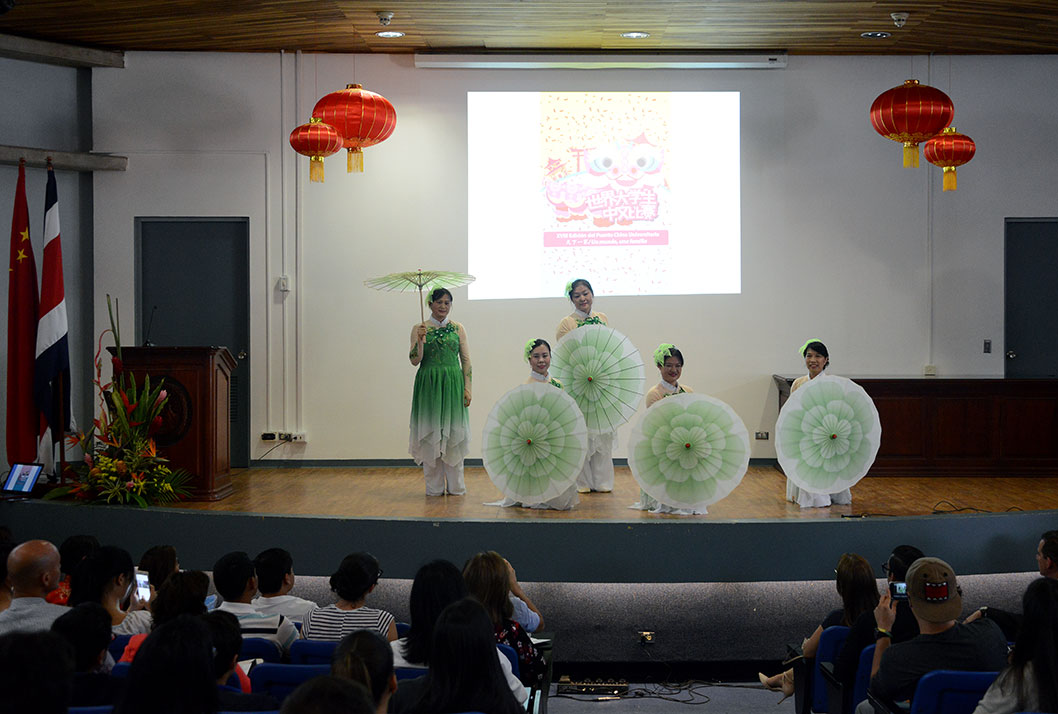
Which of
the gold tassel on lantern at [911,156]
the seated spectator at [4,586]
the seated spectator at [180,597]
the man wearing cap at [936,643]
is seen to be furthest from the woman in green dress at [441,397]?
the man wearing cap at [936,643]

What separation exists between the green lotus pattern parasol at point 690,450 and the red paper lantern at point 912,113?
2.47 metres

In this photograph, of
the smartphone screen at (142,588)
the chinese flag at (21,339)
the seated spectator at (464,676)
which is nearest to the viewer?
the seated spectator at (464,676)

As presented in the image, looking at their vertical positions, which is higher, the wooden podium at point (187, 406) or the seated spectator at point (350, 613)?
the wooden podium at point (187, 406)

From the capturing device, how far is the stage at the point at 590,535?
5.50 meters

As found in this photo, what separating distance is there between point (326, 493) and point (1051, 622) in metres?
5.04

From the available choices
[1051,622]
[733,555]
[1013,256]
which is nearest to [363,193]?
[733,555]

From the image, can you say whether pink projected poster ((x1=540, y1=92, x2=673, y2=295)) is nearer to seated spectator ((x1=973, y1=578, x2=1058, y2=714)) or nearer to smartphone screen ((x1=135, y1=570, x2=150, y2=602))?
smartphone screen ((x1=135, y1=570, x2=150, y2=602))

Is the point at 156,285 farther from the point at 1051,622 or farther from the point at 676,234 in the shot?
the point at 1051,622

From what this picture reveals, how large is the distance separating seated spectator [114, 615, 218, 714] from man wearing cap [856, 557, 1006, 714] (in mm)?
2002

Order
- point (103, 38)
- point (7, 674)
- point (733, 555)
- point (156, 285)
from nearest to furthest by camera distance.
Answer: point (7, 674), point (733, 555), point (103, 38), point (156, 285)

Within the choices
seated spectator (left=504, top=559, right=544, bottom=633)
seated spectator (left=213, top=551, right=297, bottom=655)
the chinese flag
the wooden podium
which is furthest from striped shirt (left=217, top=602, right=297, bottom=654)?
the chinese flag

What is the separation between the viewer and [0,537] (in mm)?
4070

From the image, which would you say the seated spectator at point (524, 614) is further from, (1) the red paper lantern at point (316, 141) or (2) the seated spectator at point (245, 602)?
(1) the red paper lantern at point (316, 141)

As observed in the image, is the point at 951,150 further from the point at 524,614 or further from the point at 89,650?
the point at 89,650
